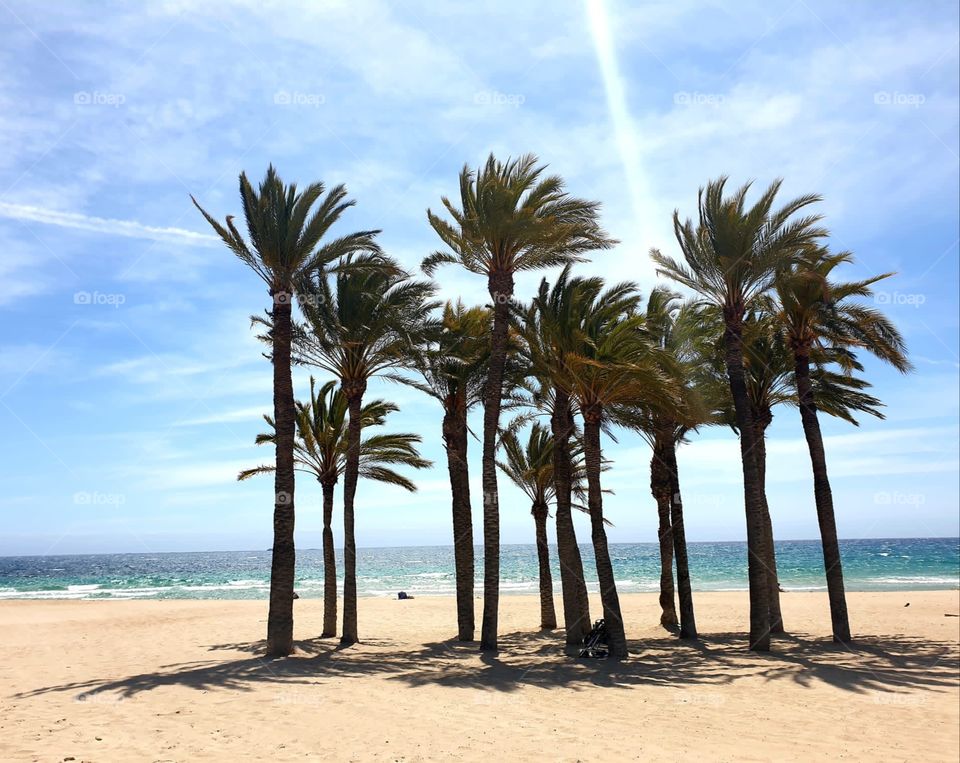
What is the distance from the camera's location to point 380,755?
829 cm

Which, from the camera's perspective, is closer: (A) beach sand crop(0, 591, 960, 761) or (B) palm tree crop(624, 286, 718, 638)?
(A) beach sand crop(0, 591, 960, 761)

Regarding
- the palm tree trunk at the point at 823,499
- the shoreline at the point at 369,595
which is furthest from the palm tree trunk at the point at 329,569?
the shoreline at the point at 369,595

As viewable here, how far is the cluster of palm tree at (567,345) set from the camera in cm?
1756

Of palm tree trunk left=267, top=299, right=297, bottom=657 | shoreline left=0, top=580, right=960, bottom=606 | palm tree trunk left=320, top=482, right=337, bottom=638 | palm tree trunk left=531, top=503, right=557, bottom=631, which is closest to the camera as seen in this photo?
palm tree trunk left=267, top=299, right=297, bottom=657

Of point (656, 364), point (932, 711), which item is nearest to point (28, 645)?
point (656, 364)

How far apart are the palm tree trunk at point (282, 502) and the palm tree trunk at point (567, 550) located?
6.88m

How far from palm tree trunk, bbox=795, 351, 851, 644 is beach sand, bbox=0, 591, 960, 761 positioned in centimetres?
92

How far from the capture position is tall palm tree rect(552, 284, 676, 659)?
55.4 ft

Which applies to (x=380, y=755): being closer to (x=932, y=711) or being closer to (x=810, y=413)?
(x=932, y=711)

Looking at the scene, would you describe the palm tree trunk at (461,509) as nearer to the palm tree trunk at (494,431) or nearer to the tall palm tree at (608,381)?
the palm tree trunk at (494,431)

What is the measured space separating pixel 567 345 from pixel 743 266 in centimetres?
500

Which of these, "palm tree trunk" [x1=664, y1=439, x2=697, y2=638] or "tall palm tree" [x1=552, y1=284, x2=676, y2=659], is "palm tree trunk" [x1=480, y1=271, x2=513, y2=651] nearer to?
"tall palm tree" [x1=552, y1=284, x2=676, y2=659]

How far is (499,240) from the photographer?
18656mm

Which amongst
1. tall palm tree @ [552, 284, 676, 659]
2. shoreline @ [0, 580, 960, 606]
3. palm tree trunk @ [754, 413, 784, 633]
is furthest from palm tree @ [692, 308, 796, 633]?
shoreline @ [0, 580, 960, 606]
